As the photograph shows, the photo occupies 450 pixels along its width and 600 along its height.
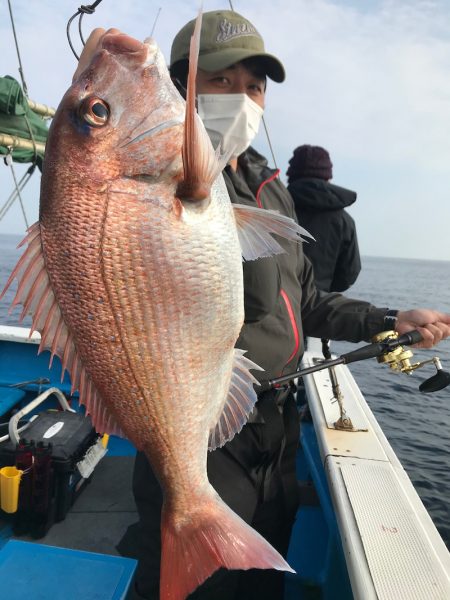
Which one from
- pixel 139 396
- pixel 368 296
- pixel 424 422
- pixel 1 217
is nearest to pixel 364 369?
pixel 424 422

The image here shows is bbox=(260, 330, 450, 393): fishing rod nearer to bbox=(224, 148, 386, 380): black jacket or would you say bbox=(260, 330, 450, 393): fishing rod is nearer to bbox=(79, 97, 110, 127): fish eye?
bbox=(224, 148, 386, 380): black jacket

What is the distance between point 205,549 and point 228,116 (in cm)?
159

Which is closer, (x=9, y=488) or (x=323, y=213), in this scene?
(x=9, y=488)

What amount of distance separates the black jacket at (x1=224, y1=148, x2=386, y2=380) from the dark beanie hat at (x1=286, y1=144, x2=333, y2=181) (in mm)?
2394

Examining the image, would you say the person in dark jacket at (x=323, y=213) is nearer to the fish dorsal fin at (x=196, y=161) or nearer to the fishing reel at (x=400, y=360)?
the fishing reel at (x=400, y=360)

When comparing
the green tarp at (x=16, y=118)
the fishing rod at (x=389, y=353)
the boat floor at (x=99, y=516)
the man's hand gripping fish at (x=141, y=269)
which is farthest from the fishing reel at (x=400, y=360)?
the green tarp at (x=16, y=118)

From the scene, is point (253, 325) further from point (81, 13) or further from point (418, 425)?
point (418, 425)

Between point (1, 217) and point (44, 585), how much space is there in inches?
150

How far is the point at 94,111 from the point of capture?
121cm

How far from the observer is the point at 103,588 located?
1876 millimetres

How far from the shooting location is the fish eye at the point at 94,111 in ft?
3.98

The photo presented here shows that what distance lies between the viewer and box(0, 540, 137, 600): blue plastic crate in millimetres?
1832

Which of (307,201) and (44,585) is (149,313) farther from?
(307,201)

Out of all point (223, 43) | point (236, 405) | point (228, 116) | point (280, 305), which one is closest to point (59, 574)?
point (236, 405)
